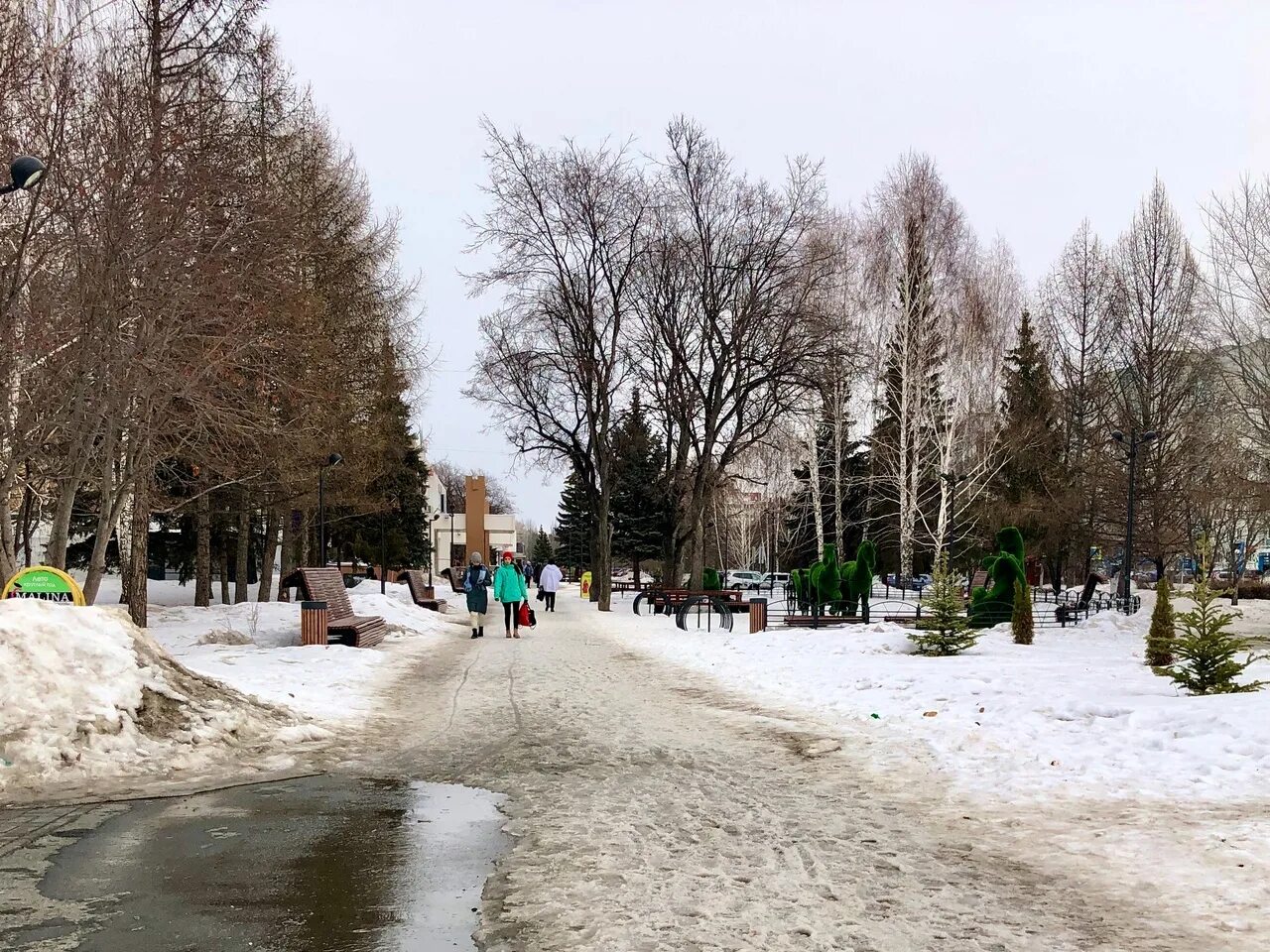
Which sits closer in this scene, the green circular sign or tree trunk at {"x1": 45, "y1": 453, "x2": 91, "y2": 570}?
the green circular sign

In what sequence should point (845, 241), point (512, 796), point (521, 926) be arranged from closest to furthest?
point (521, 926) < point (512, 796) < point (845, 241)

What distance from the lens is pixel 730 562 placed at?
94688mm

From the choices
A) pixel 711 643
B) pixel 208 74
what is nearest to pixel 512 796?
pixel 711 643

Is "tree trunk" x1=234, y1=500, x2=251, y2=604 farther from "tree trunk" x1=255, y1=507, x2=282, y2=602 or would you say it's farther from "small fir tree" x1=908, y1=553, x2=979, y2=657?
"small fir tree" x1=908, y1=553, x2=979, y2=657

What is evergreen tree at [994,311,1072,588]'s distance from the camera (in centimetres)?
4138

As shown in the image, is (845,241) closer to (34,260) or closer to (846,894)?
(34,260)

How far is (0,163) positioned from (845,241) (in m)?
29.8

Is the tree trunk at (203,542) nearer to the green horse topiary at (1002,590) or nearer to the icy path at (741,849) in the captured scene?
the icy path at (741,849)

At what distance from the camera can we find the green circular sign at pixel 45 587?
29.9ft

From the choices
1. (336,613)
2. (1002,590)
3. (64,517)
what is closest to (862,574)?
(1002,590)

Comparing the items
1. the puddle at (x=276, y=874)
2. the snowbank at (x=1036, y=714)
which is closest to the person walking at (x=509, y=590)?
the snowbank at (x=1036, y=714)

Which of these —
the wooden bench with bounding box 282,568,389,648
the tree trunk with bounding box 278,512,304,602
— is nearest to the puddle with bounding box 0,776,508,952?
the wooden bench with bounding box 282,568,389,648

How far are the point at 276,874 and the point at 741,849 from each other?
2.16 meters

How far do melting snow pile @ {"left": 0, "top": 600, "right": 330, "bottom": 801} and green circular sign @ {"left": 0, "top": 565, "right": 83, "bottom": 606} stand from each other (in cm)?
Result: 130
